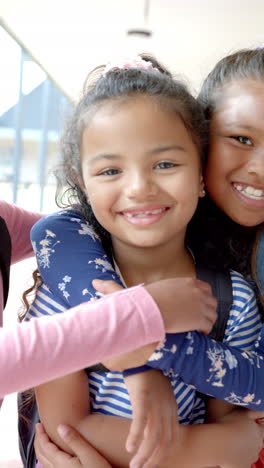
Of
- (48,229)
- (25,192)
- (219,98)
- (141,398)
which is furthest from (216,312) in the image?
(25,192)

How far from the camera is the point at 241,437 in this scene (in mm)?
1203

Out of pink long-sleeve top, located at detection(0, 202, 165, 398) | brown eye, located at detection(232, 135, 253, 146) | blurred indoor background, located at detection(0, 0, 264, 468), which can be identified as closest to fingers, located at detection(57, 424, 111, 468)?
pink long-sleeve top, located at detection(0, 202, 165, 398)

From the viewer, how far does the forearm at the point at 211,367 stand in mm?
1075

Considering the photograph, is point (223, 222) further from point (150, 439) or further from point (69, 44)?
point (69, 44)

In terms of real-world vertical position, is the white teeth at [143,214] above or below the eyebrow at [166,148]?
below

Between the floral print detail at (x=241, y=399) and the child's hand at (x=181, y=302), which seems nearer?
the child's hand at (x=181, y=302)

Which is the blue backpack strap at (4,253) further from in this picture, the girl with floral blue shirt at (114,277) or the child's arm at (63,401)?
the child's arm at (63,401)

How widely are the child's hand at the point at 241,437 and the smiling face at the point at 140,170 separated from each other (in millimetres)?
407

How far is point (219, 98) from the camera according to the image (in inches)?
54.6

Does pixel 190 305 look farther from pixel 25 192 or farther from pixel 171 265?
pixel 25 192

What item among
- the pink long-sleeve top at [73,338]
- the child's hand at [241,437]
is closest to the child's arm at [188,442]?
the child's hand at [241,437]

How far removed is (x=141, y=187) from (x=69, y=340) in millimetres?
400

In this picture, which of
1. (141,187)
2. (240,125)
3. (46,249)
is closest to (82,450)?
(46,249)

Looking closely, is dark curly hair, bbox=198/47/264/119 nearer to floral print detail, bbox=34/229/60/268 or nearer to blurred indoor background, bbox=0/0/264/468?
floral print detail, bbox=34/229/60/268
